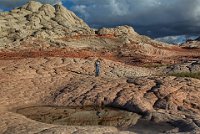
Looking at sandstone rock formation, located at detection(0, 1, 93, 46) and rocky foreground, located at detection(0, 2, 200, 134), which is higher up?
sandstone rock formation, located at detection(0, 1, 93, 46)

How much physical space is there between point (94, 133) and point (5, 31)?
58.4 meters

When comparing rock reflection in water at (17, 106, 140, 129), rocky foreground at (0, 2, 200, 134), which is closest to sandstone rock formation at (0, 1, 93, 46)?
rocky foreground at (0, 2, 200, 134)

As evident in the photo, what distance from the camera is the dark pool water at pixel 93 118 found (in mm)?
16867

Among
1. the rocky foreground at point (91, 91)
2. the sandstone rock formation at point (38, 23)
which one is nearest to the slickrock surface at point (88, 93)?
the rocky foreground at point (91, 91)

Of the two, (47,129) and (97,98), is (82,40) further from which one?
(47,129)

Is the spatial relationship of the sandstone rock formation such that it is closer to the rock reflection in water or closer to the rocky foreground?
the rocky foreground

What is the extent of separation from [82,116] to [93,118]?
605 millimetres

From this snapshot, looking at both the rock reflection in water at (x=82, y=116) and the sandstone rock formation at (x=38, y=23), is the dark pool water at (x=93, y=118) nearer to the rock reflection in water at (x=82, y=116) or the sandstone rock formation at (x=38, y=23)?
the rock reflection in water at (x=82, y=116)

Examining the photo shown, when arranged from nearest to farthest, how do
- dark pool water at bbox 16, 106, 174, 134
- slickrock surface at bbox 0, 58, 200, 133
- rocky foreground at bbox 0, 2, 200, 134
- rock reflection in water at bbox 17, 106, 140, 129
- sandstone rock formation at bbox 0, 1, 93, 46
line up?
dark pool water at bbox 16, 106, 174, 134 < rocky foreground at bbox 0, 2, 200, 134 < rock reflection in water at bbox 17, 106, 140, 129 < slickrock surface at bbox 0, 58, 200, 133 < sandstone rock formation at bbox 0, 1, 93, 46

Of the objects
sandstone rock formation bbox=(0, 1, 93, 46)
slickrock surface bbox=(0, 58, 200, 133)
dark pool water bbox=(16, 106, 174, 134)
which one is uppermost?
sandstone rock formation bbox=(0, 1, 93, 46)

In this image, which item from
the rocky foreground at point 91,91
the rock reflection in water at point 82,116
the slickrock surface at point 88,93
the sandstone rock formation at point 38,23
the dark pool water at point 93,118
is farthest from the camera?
the sandstone rock formation at point 38,23

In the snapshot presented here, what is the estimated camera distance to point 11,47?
166ft

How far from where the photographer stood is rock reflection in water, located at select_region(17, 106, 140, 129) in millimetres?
17984

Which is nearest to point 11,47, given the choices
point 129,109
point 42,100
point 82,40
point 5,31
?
point 82,40
